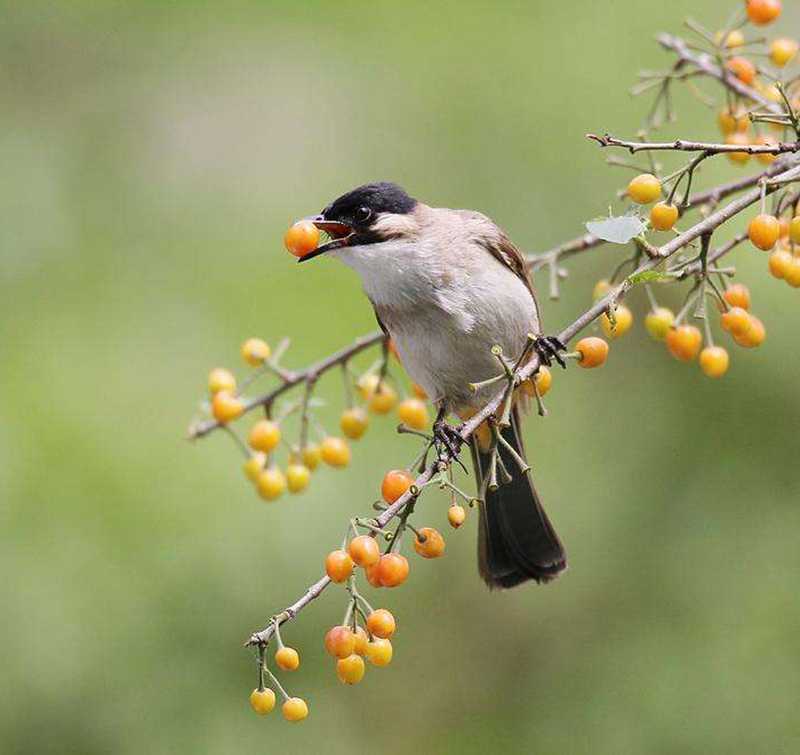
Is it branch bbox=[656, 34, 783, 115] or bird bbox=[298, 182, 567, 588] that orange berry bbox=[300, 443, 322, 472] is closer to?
bird bbox=[298, 182, 567, 588]

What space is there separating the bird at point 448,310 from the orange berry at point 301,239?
0.81ft

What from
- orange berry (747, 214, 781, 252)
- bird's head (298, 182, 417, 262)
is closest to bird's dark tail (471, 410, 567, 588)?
bird's head (298, 182, 417, 262)

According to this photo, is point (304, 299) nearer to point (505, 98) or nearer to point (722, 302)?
point (505, 98)

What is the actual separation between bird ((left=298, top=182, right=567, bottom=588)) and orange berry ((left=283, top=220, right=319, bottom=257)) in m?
0.25

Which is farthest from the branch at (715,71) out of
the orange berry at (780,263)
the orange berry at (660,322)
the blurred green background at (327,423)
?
the blurred green background at (327,423)

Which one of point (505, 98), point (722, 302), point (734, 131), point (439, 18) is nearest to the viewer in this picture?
point (722, 302)

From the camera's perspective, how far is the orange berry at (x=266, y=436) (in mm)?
2957

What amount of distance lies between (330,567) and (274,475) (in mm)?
1000

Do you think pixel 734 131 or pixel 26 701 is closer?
pixel 734 131

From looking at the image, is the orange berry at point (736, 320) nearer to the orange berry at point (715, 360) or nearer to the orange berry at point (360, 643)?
the orange berry at point (715, 360)

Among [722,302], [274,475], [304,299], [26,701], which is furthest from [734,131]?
[26,701]

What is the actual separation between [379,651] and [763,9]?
1.55 meters

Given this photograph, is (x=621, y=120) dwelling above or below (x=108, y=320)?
above

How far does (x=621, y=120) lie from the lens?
5.15m
